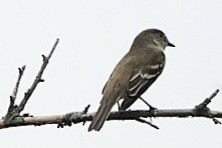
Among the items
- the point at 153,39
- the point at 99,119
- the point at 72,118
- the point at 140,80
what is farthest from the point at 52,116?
the point at 153,39

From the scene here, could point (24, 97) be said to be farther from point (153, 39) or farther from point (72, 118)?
point (153, 39)

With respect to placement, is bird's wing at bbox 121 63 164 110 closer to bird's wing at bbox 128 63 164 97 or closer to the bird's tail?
bird's wing at bbox 128 63 164 97

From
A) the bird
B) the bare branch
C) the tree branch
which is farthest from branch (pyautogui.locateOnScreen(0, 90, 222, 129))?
the bird

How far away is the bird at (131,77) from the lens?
6098 mm

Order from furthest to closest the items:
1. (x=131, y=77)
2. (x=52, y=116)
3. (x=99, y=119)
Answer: (x=131, y=77), (x=99, y=119), (x=52, y=116)

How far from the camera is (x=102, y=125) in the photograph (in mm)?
4977

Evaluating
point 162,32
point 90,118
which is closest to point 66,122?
point 90,118

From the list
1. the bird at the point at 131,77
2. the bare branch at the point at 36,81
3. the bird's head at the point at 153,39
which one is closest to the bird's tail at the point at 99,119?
the bird at the point at 131,77

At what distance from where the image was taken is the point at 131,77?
6746mm

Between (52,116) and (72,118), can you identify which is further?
(72,118)

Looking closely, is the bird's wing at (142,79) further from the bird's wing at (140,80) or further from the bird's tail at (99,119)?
the bird's tail at (99,119)

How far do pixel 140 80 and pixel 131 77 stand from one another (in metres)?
0.15

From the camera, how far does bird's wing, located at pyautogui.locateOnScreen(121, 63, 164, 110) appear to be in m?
6.23

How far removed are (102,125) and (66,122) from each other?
590 millimetres
